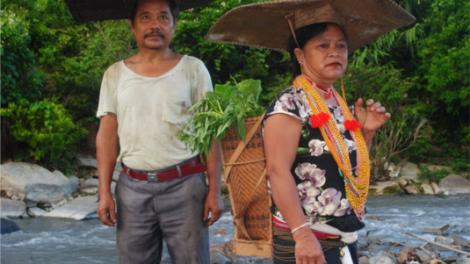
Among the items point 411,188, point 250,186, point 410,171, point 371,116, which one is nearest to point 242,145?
point 250,186

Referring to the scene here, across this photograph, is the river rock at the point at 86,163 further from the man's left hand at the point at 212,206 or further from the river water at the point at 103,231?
the man's left hand at the point at 212,206

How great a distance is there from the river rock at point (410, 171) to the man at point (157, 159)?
943cm

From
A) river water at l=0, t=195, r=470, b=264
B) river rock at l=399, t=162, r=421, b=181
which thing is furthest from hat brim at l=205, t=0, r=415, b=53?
river rock at l=399, t=162, r=421, b=181

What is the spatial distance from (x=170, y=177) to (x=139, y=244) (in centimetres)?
36

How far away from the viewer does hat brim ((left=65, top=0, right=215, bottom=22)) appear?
2.71m

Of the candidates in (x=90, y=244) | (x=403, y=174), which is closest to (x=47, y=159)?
(x=90, y=244)

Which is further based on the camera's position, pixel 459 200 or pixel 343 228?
pixel 459 200

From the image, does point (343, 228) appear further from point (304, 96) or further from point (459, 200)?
point (459, 200)

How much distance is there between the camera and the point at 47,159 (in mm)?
9539

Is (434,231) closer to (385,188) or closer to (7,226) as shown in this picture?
(385,188)

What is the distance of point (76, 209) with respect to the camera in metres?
8.36

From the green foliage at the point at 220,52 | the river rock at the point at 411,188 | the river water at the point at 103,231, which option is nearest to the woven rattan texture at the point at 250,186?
the river water at the point at 103,231

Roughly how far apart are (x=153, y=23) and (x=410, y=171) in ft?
32.7

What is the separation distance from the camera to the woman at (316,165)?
1.86m
